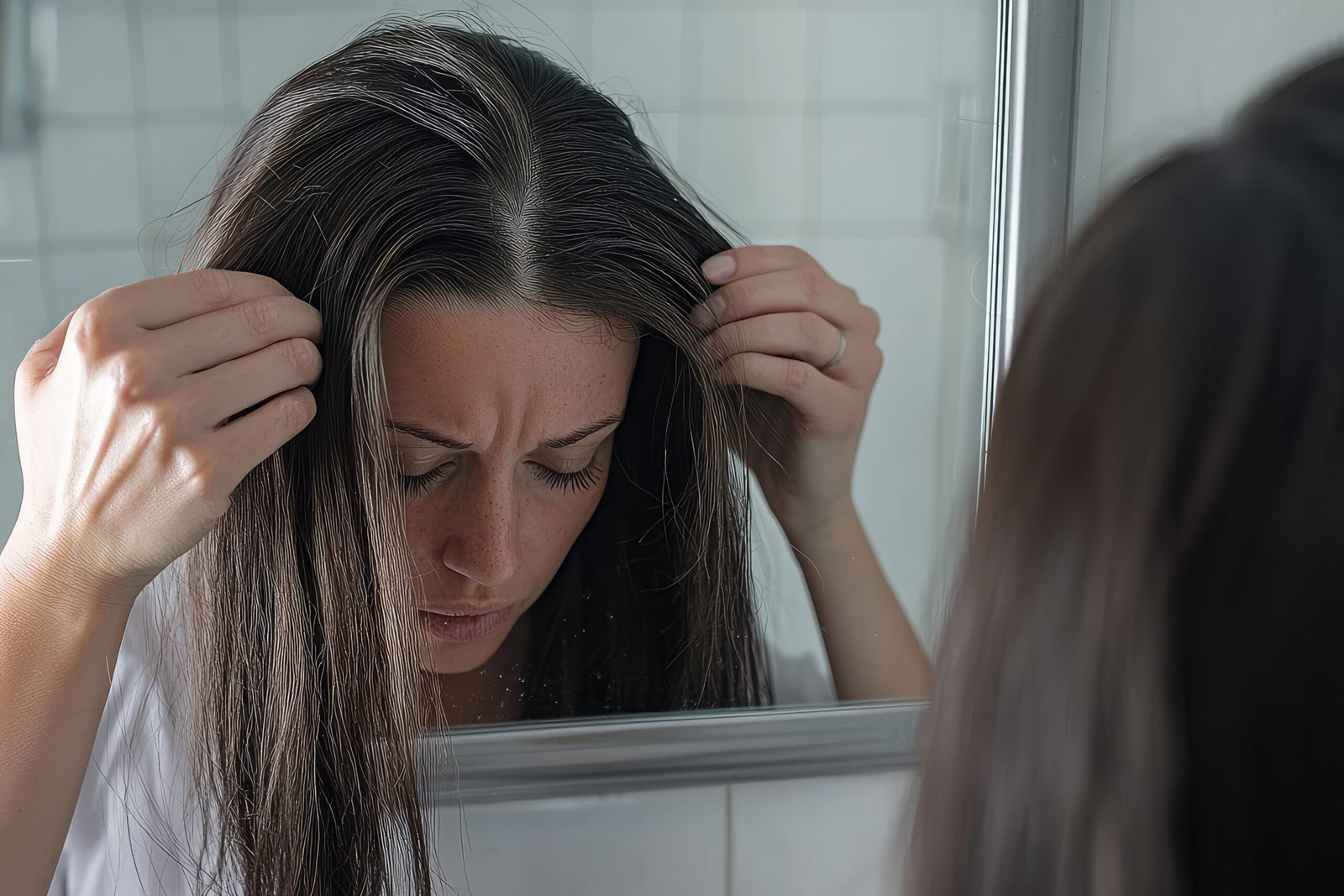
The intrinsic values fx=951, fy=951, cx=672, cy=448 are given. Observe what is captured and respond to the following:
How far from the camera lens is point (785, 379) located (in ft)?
1.93

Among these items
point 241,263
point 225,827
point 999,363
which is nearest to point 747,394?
point 999,363

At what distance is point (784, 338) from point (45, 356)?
406 millimetres

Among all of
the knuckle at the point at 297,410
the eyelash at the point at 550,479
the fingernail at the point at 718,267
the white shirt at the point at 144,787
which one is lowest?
the white shirt at the point at 144,787

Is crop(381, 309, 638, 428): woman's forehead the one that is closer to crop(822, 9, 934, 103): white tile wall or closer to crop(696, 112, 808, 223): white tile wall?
crop(696, 112, 808, 223): white tile wall

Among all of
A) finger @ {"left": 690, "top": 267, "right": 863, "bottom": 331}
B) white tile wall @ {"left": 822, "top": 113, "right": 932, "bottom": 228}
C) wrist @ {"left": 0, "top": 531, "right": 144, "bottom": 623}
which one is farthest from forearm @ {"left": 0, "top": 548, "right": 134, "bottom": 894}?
white tile wall @ {"left": 822, "top": 113, "right": 932, "bottom": 228}

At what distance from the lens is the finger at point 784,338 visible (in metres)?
0.57

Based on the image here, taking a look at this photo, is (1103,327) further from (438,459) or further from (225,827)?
(225,827)

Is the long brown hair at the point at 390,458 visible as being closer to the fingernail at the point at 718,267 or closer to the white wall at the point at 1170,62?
the fingernail at the point at 718,267

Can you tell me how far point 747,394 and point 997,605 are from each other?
33 cm

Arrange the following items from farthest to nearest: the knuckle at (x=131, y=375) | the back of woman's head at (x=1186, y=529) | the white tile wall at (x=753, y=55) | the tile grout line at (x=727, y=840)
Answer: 1. the tile grout line at (x=727, y=840)
2. the white tile wall at (x=753, y=55)
3. the knuckle at (x=131, y=375)
4. the back of woman's head at (x=1186, y=529)

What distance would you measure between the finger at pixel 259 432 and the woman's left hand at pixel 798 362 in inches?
9.0

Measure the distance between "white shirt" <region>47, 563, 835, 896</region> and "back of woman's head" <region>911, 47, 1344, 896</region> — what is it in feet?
1.63

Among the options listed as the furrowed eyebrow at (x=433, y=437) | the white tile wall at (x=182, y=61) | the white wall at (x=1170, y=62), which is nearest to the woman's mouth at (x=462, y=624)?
the furrowed eyebrow at (x=433, y=437)

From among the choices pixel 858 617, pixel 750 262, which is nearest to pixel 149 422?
pixel 750 262
